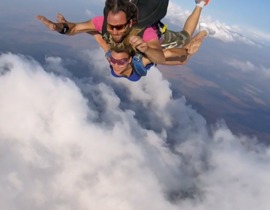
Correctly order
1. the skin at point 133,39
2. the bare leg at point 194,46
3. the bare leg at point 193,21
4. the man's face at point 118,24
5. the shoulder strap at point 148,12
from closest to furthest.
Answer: the skin at point 133,39 < the man's face at point 118,24 < the shoulder strap at point 148,12 < the bare leg at point 194,46 < the bare leg at point 193,21

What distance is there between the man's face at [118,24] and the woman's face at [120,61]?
0.42m

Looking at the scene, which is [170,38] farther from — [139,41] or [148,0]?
[139,41]

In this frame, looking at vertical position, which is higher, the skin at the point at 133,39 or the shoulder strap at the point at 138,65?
the skin at the point at 133,39

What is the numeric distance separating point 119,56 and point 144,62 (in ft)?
1.47

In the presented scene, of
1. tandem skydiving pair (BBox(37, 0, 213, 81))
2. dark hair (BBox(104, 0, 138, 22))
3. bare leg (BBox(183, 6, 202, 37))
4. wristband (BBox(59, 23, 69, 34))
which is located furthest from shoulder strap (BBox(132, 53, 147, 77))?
bare leg (BBox(183, 6, 202, 37))

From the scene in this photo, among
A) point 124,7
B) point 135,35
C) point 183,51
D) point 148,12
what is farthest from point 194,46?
point 124,7

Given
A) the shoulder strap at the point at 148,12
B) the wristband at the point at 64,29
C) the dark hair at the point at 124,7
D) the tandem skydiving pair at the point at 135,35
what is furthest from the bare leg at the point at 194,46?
the wristband at the point at 64,29

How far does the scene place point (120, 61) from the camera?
487 centimetres

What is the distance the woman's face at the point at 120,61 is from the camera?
15.7 feet

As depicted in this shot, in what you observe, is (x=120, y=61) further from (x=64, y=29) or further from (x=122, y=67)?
(x=64, y=29)

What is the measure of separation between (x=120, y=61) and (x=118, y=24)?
77 centimetres

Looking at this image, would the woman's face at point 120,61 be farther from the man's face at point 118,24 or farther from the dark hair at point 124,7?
the dark hair at point 124,7

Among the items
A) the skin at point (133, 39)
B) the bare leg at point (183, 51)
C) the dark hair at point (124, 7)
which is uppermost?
the dark hair at point (124, 7)

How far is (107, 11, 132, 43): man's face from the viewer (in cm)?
420
